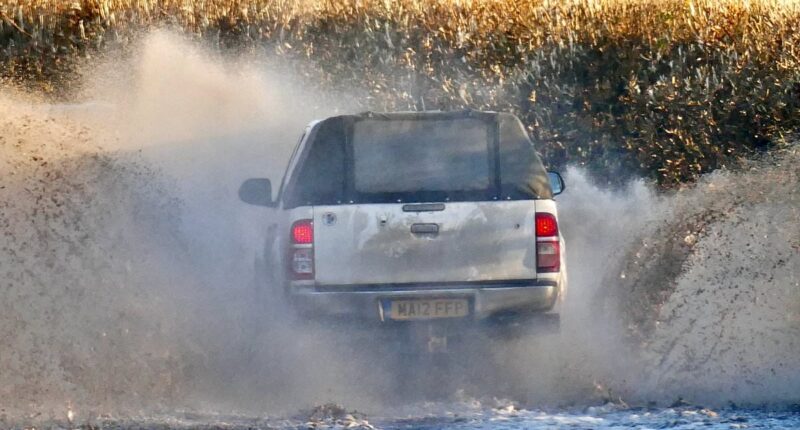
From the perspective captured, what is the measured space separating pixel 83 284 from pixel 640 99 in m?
9.72

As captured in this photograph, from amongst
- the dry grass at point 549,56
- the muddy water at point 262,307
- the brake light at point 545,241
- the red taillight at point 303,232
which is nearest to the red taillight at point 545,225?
the brake light at point 545,241

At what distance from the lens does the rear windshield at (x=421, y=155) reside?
9.12 metres

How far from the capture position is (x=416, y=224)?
8984 millimetres

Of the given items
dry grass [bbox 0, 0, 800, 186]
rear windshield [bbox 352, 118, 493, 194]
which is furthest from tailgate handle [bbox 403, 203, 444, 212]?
dry grass [bbox 0, 0, 800, 186]

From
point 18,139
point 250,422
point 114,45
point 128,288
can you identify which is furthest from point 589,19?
point 250,422

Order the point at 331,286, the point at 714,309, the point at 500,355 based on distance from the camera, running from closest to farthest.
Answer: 1. the point at 331,286
2. the point at 500,355
3. the point at 714,309

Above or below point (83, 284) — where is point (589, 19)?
above

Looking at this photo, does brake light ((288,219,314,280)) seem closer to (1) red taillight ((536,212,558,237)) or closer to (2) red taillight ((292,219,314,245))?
(2) red taillight ((292,219,314,245))

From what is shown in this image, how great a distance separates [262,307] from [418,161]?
1.79 m

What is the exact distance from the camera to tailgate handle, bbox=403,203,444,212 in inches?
354

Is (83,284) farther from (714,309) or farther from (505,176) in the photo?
(714,309)

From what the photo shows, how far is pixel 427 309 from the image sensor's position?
29.5 ft

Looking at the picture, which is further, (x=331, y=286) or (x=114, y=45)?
(x=114, y=45)

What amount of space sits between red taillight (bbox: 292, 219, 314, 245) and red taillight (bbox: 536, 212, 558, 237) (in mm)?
1446
